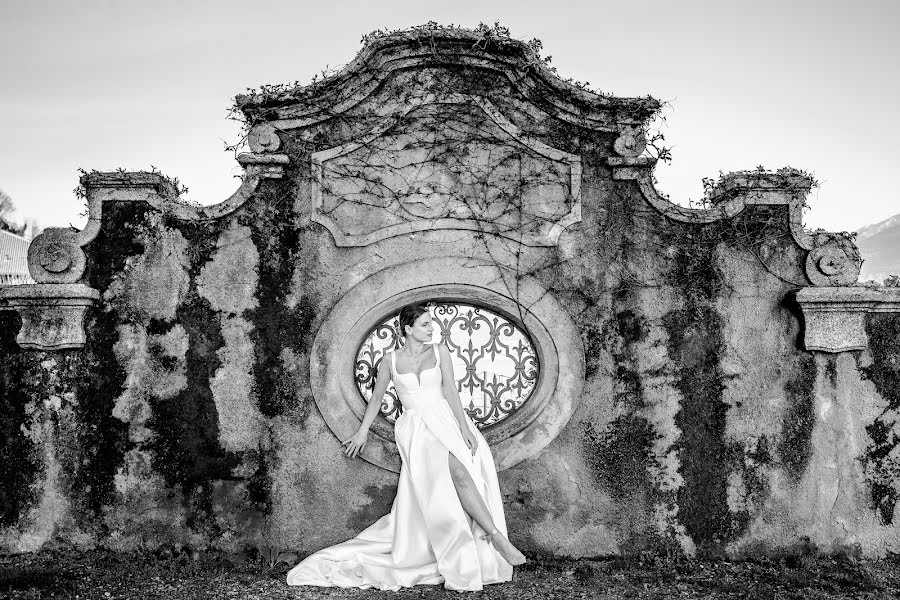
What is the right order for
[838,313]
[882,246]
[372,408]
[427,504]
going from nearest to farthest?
[427,504] → [372,408] → [838,313] → [882,246]

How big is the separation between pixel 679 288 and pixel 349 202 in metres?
2.61

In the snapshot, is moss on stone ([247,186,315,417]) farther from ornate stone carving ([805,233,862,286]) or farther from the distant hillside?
the distant hillside

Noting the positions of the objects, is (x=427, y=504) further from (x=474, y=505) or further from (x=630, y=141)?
(x=630, y=141)

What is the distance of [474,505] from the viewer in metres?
4.38

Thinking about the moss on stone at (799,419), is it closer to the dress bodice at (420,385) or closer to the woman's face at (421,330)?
the dress bodice at (420,385)

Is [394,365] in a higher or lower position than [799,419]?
higher

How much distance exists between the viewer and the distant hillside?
877 inches

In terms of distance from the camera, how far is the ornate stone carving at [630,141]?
4996 millimetres

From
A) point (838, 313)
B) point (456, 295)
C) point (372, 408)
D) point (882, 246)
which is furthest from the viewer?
point (882, 246)

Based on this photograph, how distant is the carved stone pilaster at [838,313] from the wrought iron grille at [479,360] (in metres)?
2.06

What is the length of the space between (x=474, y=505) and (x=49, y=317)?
3.39m

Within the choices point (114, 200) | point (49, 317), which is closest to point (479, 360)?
point (114, 200)

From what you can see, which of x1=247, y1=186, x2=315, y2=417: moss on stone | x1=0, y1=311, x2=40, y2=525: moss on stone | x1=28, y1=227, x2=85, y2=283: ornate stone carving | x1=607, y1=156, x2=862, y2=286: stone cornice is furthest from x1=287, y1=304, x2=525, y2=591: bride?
x1=28, y1=227, x2=85, y2=283: ornate stone carving

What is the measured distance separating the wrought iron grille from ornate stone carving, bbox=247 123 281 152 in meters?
1.60
